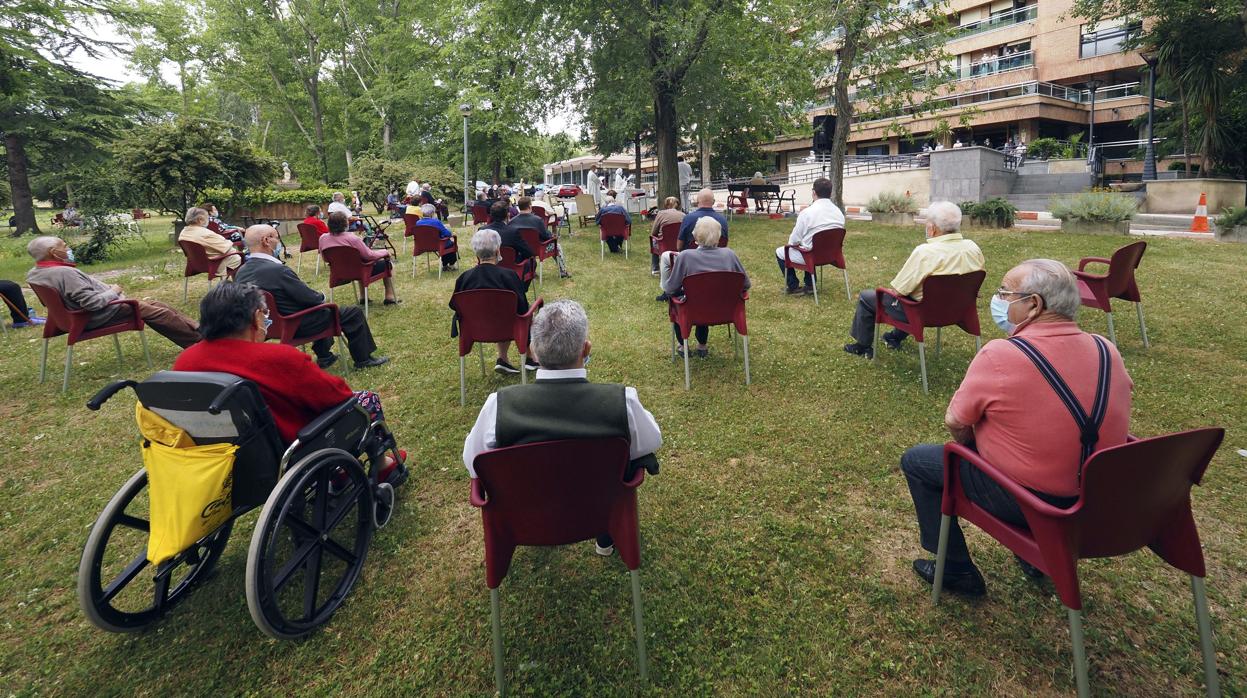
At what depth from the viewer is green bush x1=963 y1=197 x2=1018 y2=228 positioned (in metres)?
12.2

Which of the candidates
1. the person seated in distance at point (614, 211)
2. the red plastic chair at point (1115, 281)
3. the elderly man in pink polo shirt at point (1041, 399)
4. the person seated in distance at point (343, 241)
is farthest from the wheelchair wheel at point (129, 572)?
the person seated in distance at point (614, 211)

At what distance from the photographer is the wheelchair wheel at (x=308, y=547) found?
7.20 feet

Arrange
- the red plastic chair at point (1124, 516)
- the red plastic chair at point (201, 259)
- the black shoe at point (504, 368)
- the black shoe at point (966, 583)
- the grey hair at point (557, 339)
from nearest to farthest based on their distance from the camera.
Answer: the red plastic chair at point (1124, 516), the grey hair at point (557, 339), the black shoe at point (966, 583), the black shoe at point (504, 368), the red plastic chair at point (201, 259)

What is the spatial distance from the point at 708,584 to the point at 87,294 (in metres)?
6.01

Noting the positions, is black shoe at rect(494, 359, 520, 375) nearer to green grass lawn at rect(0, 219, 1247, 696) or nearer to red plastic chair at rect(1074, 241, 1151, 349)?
green grass lawn at rect(0, 219, 1247, 696)

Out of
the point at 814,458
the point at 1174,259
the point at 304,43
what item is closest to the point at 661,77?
the point at 1174,259

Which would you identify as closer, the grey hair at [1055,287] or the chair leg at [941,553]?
the grey hair at [1055,287]

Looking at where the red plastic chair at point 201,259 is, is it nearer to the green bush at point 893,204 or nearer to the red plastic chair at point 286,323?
the red plastic chair at point 286,323

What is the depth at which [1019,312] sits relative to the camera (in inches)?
87.5

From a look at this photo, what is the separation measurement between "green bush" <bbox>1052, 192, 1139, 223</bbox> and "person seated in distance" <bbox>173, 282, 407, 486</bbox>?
13874mm

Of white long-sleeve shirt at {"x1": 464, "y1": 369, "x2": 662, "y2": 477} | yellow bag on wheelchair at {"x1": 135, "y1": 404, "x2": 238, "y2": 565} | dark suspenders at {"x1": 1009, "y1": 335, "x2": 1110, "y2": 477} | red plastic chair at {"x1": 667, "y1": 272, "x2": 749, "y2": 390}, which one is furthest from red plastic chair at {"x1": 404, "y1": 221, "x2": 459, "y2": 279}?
dark suspenders at {"x1": 1009, "y1": 335, "x2": 1110, "y2": 477}

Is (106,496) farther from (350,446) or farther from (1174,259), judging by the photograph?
(1174,259)

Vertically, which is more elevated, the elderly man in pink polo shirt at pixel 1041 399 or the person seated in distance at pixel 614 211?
the person seated in distance at pixel 614 211

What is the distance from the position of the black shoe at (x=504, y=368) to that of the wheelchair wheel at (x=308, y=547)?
7.46 feet
